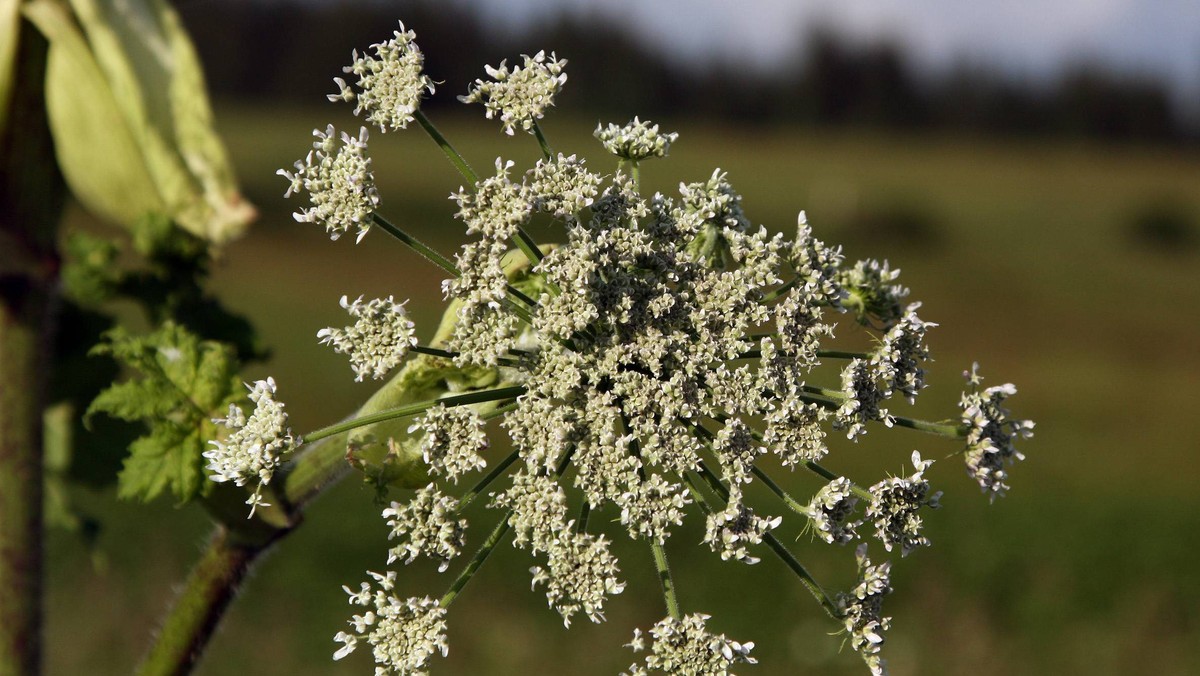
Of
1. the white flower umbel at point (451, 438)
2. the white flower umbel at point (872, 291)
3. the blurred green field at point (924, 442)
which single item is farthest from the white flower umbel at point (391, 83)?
the blurred green field at point (924, 442)

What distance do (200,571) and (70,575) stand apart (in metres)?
8.76

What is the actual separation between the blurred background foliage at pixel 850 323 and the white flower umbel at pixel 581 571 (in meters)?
0.66

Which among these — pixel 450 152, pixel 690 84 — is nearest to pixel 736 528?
pixel 450 152

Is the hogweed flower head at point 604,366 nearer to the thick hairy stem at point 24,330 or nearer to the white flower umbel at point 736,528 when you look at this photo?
the white flower umbel at point 736,528

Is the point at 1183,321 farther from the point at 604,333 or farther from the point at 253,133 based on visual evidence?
the point at 604,333

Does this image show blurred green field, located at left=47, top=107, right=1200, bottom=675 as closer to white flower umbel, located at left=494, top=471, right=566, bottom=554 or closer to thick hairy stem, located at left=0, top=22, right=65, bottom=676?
thick hairy stem, located at left=0, top=22, right=65, bottom=676

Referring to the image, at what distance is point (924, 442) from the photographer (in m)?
20.3

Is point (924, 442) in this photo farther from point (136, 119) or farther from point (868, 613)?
point (868, 613)

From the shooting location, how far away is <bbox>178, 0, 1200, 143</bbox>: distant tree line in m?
49.2

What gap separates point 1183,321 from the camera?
35.3 m

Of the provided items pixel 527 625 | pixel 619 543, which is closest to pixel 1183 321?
pixel 619 543

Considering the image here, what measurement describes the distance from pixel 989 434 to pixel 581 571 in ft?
1.85

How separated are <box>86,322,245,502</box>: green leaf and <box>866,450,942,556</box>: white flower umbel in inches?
35.9

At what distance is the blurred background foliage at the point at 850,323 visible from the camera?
9.19 meters
